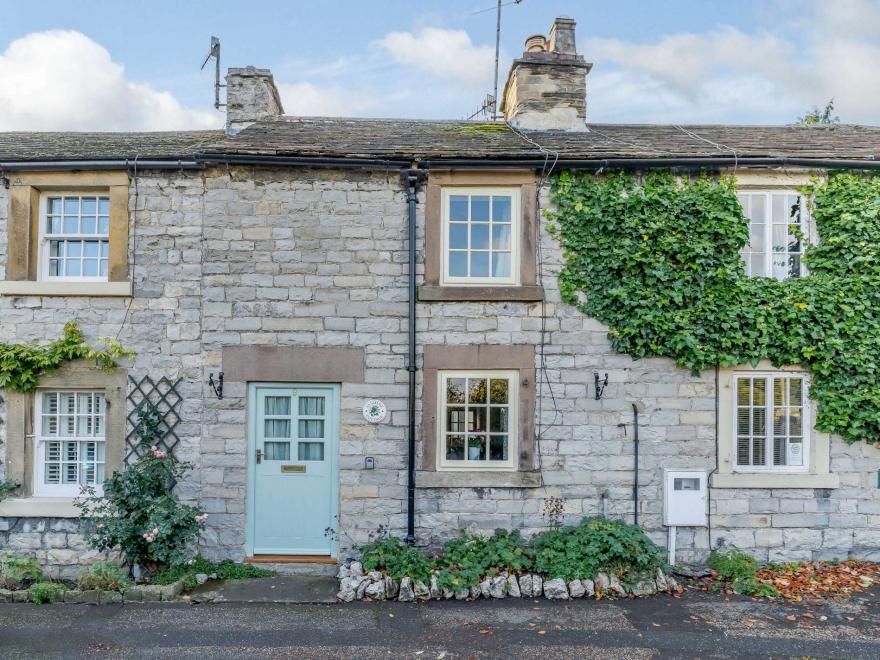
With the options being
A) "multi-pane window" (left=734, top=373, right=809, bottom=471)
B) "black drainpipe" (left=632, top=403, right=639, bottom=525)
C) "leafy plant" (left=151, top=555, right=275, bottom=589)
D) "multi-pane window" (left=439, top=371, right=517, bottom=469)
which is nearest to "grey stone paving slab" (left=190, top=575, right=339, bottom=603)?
"leafy plant" (left=151, top=555, right=275, bottom=589)

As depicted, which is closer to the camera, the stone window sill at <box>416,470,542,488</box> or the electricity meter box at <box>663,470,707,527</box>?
the electricity meter box at <box>663,470,707,527</box>

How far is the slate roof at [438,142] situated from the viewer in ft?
26.3

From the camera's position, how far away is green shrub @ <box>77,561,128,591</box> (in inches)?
277

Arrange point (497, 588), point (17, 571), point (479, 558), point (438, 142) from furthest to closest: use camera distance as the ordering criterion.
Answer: point (438, 142) → point (479, 558) → point (17, 571) → point (497, 588)

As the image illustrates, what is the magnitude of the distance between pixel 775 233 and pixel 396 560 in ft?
21.5

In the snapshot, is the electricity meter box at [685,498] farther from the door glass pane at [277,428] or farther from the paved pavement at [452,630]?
the door glass pane at [277,428]

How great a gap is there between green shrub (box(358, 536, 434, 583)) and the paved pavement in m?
0.38

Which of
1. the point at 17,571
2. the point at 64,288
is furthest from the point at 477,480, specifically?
the point at 64,288

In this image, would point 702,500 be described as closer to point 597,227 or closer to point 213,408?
point 597,227

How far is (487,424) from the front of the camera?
8094 mm

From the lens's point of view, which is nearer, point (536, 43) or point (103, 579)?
point (103, 579)

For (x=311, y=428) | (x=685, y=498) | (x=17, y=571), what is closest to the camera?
(x=17, y=571)

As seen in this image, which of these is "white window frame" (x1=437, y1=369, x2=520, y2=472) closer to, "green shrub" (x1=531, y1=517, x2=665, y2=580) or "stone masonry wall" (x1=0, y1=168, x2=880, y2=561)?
"stone masonry wall" (x1=0, y1=168, x2=880, y2=561)

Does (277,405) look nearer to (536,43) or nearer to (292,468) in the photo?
(292,468)
